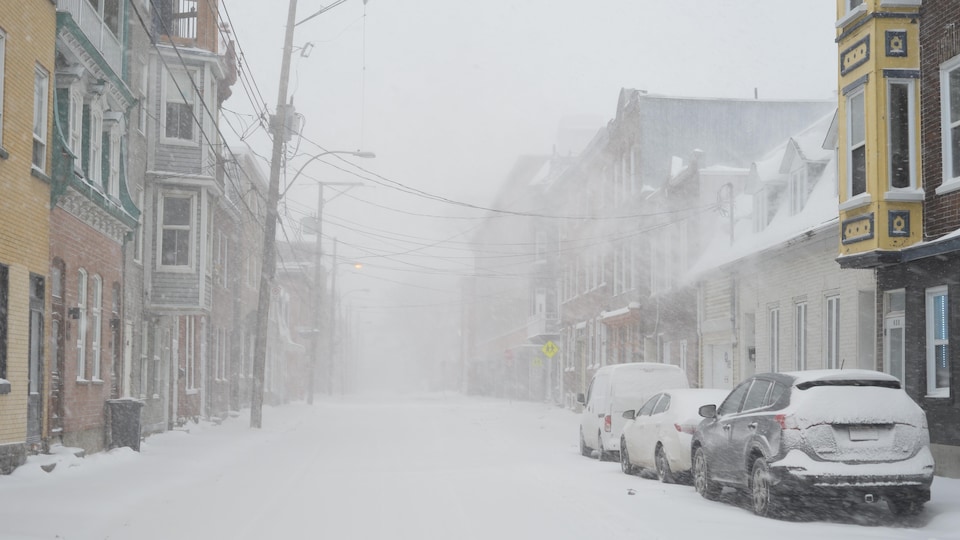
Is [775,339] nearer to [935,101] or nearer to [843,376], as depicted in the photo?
[935,101]

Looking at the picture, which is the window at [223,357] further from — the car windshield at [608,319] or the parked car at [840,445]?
the parked car at [840,445]

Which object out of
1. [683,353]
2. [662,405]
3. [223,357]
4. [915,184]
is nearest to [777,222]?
[683,353]

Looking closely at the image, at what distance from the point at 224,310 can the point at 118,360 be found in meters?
15.1

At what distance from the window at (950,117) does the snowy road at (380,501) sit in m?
4.38

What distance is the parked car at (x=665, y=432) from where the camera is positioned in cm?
1625

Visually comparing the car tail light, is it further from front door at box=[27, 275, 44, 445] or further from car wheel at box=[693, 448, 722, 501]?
front door at box=[27, 275, 44, 445]

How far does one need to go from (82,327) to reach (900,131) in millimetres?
14221

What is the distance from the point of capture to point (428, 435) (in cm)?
2858

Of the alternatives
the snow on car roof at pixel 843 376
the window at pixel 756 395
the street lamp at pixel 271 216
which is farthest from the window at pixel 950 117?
the street lamp at pixel 271 216

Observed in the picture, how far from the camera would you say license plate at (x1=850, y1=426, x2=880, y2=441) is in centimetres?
1195

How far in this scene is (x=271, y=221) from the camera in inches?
1171

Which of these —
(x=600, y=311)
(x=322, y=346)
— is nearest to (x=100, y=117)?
(x=600, y=311)

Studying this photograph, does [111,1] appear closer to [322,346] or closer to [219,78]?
[219,78]

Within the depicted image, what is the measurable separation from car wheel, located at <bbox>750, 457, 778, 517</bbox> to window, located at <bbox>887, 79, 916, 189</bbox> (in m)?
6.43
